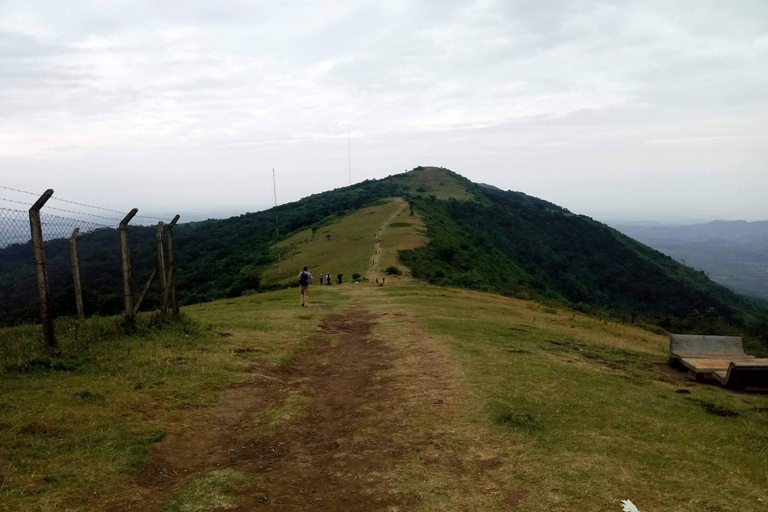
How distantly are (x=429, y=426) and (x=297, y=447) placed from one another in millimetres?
2178

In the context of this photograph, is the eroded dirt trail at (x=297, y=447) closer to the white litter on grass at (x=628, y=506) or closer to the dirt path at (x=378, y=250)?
the white litter on grass at (x=628, y=506)

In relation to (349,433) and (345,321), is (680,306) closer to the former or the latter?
(345,321)

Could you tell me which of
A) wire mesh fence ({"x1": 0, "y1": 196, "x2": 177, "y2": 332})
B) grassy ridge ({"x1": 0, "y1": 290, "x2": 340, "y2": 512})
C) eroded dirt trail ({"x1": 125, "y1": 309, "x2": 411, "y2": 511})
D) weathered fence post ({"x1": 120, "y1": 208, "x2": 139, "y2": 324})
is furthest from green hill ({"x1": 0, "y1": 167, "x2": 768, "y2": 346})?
eroded dirt trail ({"x1": 125, "y1": 309, "x2": 411, "y2": 511})

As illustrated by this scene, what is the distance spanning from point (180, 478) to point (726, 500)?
6.68 metres

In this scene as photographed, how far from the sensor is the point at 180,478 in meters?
6.25

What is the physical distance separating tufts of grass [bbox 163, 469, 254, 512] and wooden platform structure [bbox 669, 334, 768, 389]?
10.6 m

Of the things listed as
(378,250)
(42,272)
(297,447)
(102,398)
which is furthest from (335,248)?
(297,447)

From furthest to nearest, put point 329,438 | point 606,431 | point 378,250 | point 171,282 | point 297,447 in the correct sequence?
point 378,250 → point 171,282 → point 606,431 → point 329,438 → point 297,447

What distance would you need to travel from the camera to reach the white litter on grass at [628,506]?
18.2ft

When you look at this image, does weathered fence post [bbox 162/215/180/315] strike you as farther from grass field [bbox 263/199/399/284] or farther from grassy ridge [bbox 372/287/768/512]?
grass field [bbox 263/199/399/284]

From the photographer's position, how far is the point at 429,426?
8.15 metres

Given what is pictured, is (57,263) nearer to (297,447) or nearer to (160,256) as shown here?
(160,256)

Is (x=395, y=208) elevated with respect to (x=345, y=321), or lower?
elevated

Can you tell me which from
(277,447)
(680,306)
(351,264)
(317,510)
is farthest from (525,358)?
(680,306)
